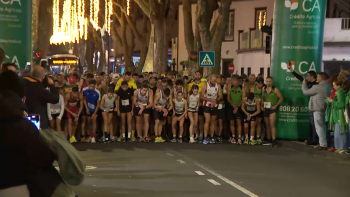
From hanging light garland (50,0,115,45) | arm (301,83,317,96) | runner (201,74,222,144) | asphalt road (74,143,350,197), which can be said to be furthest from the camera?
hanging light garland (50,0,115,45)

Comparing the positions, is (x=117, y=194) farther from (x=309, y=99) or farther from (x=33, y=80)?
(x=309, y=99)

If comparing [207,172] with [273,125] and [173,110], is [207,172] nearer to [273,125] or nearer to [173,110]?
[273,125]

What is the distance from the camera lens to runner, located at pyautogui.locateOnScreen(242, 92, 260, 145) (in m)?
19.0

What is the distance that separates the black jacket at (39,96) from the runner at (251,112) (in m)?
8.93

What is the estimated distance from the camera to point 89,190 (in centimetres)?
1023

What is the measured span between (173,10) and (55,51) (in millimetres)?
75237

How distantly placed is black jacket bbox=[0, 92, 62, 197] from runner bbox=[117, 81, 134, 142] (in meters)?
14.8

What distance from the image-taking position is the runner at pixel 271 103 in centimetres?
1867

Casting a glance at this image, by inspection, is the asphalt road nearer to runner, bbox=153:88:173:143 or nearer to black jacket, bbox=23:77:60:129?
black jacket, bbox=23:77:60:129

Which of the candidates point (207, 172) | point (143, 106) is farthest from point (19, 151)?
point (143, 106)

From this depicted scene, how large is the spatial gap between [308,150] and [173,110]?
4444mm

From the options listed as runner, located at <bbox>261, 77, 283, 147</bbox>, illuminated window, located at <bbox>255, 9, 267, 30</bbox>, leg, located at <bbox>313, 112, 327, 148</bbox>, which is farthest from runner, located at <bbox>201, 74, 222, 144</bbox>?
illuminated window, located at <bbox>255, 9, 267, 30</bbox>

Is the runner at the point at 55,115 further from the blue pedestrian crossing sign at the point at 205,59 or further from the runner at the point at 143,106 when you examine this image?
the blue pedestrian crossing sign at the point at 205,59

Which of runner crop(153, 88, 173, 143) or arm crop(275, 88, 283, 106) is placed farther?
runner crop(153, 88, 173, 143)
